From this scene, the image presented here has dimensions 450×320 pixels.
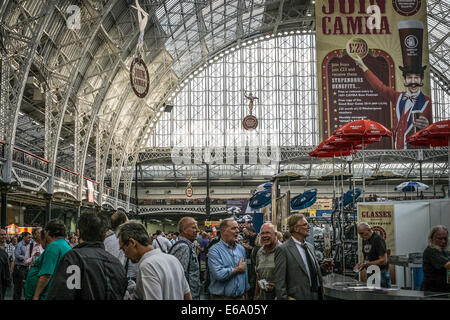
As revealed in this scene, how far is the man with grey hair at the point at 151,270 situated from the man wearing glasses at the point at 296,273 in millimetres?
1155

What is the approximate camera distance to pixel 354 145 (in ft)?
47.4

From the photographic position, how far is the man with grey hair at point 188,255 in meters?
5.29

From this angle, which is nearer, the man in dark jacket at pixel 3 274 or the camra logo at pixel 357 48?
the man in dark jacket at pixel 3 274

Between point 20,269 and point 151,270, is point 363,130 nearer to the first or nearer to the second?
point 20,269

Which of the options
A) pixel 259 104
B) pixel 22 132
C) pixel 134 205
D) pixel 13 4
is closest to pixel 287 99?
pixel 259 104

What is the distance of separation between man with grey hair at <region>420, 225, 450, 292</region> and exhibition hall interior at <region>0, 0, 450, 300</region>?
0.06 feet

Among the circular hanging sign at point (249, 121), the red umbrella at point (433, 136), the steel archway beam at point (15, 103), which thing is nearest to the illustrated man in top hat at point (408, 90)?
the red umbrella at point (433, 136)

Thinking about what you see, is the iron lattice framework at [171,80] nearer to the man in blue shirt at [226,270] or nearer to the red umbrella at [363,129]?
the red umbrella at [363,129]

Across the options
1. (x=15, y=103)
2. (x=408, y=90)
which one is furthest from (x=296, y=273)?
(x=15, y=103)

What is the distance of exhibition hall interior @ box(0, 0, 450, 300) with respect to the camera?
447 inches

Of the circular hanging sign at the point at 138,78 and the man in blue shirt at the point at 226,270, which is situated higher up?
the circular hanging sign at the point at 138,78

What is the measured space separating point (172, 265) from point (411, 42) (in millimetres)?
11782

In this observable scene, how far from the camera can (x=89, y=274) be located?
11.7ft

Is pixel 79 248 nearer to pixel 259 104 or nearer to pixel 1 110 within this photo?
pixel 1 110
